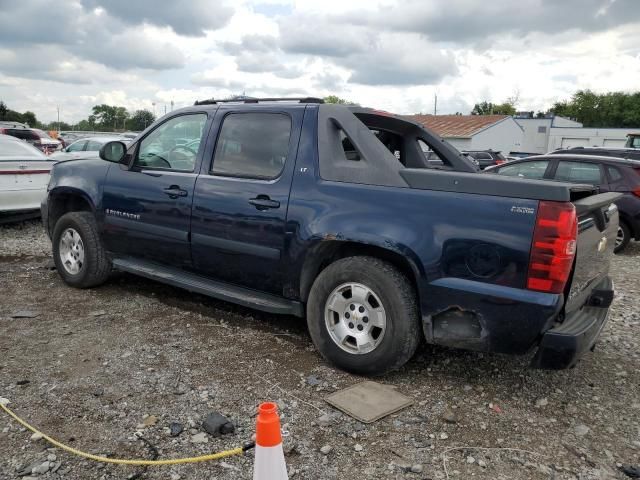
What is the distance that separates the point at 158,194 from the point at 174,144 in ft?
1.66

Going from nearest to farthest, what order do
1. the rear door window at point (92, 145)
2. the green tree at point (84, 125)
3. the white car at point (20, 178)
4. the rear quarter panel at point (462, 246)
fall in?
the rear quarter panel at point (462, 246)
the white car at point (20, 178)
the rear door window at point (92, 145)
the green tree at point (84, 125)

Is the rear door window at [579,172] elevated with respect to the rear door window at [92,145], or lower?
elevated

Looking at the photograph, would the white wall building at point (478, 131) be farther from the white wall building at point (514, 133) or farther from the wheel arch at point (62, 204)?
the wheel arch at point (62, 204)

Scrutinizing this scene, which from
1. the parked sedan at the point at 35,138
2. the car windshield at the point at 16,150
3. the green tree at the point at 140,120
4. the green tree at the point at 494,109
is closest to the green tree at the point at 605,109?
the green tree at the point at 494,109

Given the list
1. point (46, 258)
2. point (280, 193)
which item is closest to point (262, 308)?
point (280, 193)

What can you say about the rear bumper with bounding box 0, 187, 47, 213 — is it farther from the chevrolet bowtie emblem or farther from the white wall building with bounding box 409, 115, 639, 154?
the white wall building with bounding box 409, 115, 639, 154

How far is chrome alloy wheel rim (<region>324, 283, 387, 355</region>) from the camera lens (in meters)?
3.66

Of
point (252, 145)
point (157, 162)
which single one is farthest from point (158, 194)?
point (252, 145)

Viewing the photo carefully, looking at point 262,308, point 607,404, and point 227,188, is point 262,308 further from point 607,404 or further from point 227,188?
point 607,404

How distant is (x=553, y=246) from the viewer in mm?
3053

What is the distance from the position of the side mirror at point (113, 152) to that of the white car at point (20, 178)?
4153 mm

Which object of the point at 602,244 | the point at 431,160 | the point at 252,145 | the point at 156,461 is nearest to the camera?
the point at 156,461

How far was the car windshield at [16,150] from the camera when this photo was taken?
886 centimetres

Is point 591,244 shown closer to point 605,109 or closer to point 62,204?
point 62,204
